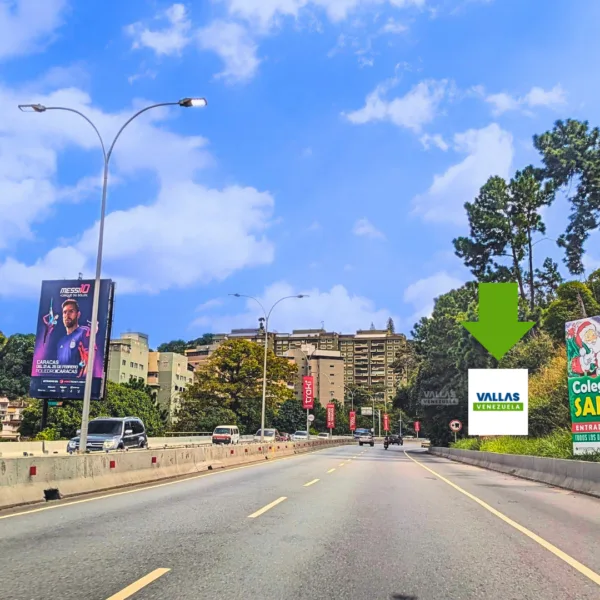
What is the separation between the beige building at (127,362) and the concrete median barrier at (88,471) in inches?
2867

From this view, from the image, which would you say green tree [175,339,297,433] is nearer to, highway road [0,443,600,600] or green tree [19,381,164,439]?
green tree [19,381,164,439]

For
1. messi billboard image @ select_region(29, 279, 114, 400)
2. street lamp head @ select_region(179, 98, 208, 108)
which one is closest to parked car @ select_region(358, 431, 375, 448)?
messi billboard image @ select_region(29, 279, 114, 400)

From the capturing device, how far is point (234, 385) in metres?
72.8

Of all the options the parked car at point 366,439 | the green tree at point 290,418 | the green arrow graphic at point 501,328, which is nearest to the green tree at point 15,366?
the green tree at point 290,418

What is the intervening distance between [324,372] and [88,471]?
150 m

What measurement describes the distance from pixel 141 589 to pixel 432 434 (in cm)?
6530

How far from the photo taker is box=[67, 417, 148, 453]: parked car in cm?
2603

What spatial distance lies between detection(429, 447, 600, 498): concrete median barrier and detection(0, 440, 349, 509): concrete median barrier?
39.8 ft

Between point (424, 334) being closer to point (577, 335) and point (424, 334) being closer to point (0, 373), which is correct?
point (577, 335)

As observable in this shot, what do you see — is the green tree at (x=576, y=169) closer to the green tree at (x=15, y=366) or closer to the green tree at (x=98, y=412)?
the green tree at (x=98, y=412)

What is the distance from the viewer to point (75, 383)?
3812 centimetres

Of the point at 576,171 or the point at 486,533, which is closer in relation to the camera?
the point at 486,533

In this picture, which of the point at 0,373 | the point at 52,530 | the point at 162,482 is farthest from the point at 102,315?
the point at 0,373

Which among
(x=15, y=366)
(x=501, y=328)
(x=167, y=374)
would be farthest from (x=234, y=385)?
(x=15, y=366)
